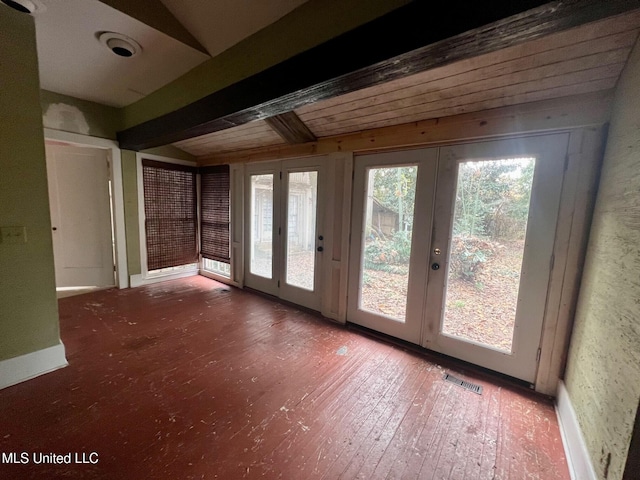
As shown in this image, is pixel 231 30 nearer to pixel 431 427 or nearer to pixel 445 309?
pixel 445 309

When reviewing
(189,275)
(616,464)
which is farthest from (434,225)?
(189,275)

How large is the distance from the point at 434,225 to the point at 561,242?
874 millimetres

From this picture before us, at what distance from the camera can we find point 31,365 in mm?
1992

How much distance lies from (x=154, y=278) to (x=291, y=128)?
3483 mm

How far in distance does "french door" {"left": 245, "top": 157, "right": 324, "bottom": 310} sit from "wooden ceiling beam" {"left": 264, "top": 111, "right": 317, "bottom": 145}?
0.89ft

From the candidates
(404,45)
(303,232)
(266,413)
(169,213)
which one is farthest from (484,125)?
(169,213)

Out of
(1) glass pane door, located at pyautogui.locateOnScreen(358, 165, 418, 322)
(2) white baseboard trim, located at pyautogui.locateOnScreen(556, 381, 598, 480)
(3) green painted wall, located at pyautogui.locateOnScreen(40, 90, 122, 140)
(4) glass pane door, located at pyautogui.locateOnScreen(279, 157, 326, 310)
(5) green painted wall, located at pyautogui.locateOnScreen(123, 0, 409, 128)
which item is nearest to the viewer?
(2) white baseboard trim, located at pyautogui.locateOnScreen(556, 381, 598, 480)

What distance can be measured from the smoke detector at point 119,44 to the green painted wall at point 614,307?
10.5ft

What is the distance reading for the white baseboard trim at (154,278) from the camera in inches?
163

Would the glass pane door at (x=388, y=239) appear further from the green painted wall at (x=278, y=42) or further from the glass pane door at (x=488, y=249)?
the green painted wall at (x=278, y=42)

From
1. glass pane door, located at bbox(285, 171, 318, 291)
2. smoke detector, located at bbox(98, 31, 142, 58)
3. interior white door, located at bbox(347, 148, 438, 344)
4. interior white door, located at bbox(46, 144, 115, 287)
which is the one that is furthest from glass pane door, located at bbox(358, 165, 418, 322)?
interior white door, located at bbox(46, 144, 115, 287)

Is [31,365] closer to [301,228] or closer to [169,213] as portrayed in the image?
[301,228]

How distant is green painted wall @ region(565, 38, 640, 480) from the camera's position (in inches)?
41.7

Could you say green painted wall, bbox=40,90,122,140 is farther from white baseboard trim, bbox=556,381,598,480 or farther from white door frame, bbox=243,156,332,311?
white baseboard trim, bbox=556,381,598,480
